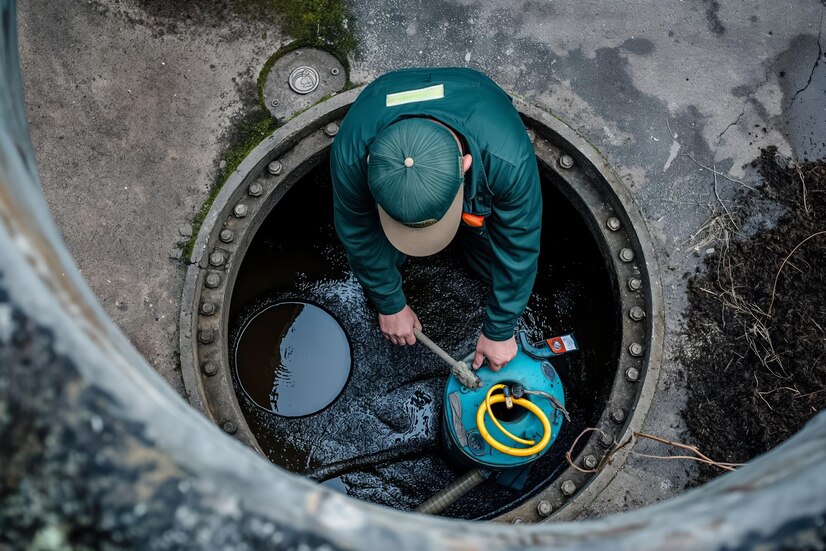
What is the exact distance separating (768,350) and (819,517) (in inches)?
118

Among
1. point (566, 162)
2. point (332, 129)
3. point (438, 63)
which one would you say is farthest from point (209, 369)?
point (566, 162)

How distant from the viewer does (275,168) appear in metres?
4.64

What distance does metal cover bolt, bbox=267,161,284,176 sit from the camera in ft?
15.2

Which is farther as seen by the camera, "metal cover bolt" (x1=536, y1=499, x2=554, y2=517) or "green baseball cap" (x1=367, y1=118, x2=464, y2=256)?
"metal cover bolt" (x1=536, y1=499, x2=554, y2=517)

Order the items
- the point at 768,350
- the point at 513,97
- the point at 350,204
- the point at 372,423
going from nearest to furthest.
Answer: the point at 350,204 < the point at 768,350 < the point at 513,97 < the point at 372,423

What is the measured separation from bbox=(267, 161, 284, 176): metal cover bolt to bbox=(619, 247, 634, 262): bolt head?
7.23 ft

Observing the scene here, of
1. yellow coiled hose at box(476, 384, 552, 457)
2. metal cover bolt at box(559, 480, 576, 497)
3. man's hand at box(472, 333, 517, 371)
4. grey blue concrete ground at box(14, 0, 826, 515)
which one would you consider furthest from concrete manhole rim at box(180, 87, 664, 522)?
man's hand at box(472, 333, 517, 371)

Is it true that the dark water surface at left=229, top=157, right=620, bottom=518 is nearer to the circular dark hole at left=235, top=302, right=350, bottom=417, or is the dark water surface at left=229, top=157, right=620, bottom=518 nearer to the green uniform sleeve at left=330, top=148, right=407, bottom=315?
the circular dark hole at left=235, top=302, right=350, bottom=417

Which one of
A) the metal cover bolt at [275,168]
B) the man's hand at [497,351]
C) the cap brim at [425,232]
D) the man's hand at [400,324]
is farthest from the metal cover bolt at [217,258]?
the man's hand at [497,351]

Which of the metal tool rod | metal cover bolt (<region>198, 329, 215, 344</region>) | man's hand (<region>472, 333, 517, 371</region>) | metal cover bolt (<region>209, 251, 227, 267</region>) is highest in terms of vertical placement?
metal cover bolt (<region>209, 251, 227, 267</region>)

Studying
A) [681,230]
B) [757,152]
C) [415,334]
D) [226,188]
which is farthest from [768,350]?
[226,188]

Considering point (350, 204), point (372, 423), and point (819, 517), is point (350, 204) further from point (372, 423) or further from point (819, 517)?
point (819, 517)

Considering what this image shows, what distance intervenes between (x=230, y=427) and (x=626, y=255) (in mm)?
2605

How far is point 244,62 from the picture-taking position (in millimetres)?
4633
